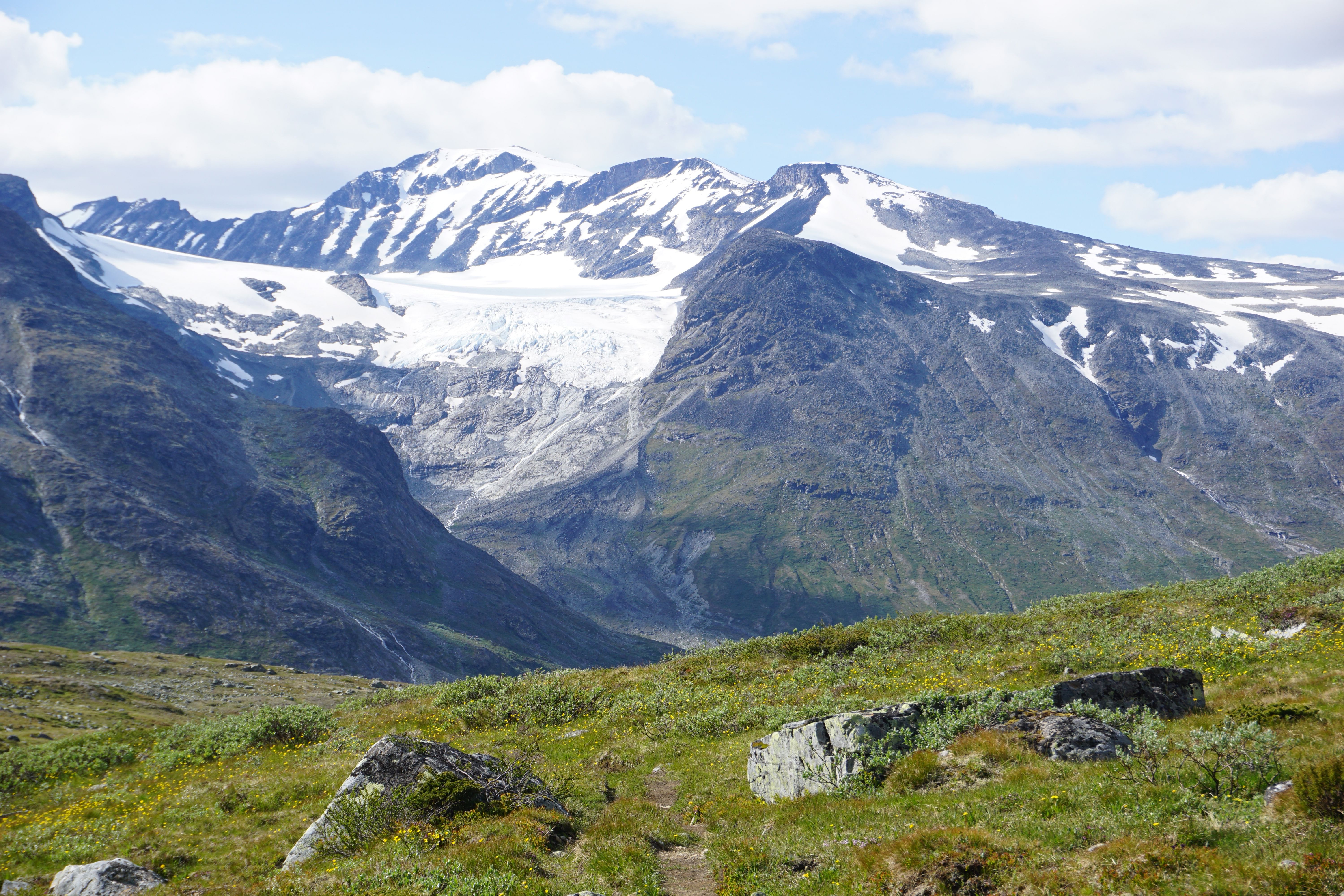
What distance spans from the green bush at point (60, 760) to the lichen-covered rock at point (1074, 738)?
96.0ft

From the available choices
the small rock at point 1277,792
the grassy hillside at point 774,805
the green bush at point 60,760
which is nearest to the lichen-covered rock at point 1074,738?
the grassy hillside at point 774,805

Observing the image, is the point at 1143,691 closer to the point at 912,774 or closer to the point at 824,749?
the point at 912,774

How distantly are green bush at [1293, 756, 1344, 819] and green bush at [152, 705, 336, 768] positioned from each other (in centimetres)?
2881

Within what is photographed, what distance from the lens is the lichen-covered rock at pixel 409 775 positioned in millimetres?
16750

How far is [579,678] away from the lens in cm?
Answer: 3634

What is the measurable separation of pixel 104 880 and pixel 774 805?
1365 cm

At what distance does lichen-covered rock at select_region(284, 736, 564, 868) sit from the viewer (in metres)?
16.8

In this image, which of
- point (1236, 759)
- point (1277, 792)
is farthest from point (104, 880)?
point (1236, 759)

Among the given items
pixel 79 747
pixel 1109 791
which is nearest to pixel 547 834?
pixel 1109 791

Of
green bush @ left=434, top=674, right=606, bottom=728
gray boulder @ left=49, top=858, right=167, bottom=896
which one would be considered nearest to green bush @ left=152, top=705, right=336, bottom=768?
green bush @ left=434, top=674, right=606, bottom=728

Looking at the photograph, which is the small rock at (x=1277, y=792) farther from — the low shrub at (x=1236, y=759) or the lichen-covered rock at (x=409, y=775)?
the lichen-covered rock at (x=409, y=775)

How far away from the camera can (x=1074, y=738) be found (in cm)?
1548

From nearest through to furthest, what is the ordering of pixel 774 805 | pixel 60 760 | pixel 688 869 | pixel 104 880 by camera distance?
1. pixel 688 869
2. pixel 104 880
3. pixel 774 805
4. pixel 60 760

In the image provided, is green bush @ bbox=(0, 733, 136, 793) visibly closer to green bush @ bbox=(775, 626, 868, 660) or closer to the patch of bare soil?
the patch of bare soil
